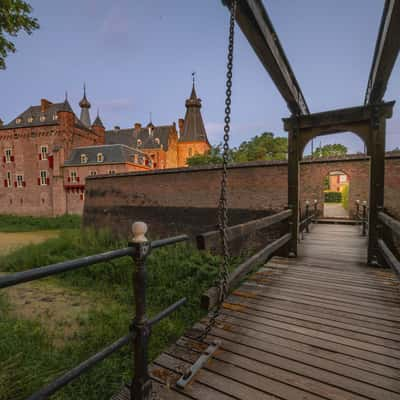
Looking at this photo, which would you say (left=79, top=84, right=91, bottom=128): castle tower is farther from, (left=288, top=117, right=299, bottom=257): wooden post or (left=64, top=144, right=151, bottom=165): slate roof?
(left=288, top=117, right=299, bottom=257): wooden post

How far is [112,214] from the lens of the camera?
41.4 feet

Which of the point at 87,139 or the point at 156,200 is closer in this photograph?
the point at 156,200

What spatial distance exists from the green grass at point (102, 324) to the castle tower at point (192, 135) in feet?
96.2

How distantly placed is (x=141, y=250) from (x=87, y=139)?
1225 inches

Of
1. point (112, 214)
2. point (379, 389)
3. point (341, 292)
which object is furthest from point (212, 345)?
A: point (112, 214)

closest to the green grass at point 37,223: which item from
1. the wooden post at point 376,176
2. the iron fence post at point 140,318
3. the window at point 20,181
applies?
the window at point 20,181

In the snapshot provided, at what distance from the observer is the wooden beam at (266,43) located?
185cm

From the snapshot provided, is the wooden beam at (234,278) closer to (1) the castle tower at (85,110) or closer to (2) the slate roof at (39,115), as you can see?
(2) the slate roof at (39,115)

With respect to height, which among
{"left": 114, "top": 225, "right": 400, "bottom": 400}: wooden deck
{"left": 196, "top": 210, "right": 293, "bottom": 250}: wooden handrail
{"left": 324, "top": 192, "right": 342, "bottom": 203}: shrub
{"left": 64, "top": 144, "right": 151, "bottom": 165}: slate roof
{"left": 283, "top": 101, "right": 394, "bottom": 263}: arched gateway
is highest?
{"left": 64, "top": 144, "right": 151, "bottom": 165}: slate roof

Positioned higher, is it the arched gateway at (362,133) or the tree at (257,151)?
the tree at (257,151)

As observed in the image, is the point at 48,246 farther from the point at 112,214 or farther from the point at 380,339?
the point at 380,339

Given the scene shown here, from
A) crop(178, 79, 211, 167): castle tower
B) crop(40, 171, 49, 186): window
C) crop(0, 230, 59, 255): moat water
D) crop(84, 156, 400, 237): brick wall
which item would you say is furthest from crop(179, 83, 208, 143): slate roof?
crop(84, 156, 400, 237): brick wall

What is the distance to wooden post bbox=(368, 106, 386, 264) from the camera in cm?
365

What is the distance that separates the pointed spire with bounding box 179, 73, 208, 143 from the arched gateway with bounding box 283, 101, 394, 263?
1341 inches
